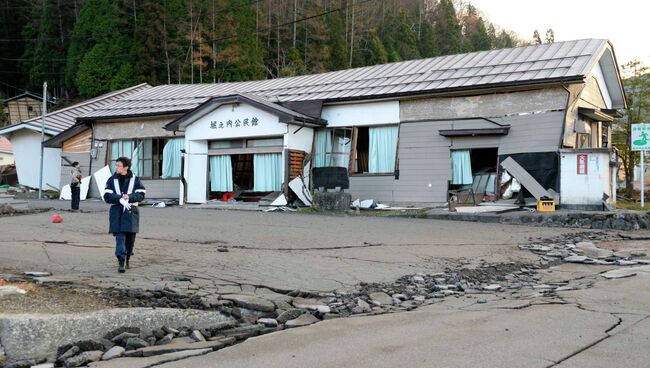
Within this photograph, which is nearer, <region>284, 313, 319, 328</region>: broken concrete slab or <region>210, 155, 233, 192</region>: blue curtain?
<region>284, 313, 319, 328</region>: broken concrete slab

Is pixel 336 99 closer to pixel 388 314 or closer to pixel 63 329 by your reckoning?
pixel 388 314

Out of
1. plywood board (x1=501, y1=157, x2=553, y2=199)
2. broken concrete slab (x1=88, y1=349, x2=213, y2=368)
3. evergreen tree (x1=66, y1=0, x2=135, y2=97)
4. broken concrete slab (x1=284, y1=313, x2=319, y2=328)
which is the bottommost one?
broken concrete slab (x1=88, y1=349, x2=213, y2=368)

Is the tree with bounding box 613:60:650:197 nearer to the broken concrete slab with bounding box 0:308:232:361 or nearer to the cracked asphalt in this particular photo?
the cracked asphalt

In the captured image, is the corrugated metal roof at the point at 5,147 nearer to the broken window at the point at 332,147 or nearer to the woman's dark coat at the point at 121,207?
the broken window at the point at 332,147

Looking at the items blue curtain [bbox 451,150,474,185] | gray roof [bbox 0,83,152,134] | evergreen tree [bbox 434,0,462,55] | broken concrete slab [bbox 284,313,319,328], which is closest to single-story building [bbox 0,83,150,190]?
gray roof [bbox 0,83,152,134]

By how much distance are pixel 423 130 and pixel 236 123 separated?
6.62 m

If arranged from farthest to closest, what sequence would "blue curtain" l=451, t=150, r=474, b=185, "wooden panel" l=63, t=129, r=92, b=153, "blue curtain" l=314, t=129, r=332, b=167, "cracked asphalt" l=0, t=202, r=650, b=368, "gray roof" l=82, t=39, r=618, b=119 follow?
"wooden panel" l=63, t=129, r=92, b=153, "blue curtain" l=314, t=129, r=332, b=167, "blue curtain" l=451, t=150, r=474, b=185, "gray roof" l=82, t=39, r=618, b=119, "cracked asphalt" l=0, t=202, r=650, b=368

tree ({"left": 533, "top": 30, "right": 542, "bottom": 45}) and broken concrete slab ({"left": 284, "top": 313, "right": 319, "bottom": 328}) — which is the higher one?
tree ({"left": 533, "top": 30, "right": 542, "bottom": 45})

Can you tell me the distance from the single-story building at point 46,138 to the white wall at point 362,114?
1352 cm

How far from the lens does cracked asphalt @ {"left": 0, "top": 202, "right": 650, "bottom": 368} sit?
173 inches

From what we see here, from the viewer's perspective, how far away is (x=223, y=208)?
61.4 feet

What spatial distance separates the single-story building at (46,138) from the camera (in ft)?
87.5

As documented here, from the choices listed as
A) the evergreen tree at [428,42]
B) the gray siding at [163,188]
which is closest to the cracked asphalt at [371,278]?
the gray siding at [163,188]

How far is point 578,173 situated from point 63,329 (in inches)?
575
